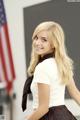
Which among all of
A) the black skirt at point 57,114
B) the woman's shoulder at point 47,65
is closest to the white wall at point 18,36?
the black skirt at point 57,114

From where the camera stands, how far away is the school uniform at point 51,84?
1561 millimetres

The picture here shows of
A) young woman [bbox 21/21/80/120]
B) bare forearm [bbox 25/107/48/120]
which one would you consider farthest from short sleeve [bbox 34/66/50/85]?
bare forearm [bbox 25/107/48/120]

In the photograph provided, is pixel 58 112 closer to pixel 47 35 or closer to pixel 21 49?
pixel 47 35

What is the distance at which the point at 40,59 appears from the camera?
1.66 m

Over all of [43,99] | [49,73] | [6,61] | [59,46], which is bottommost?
[6,61]

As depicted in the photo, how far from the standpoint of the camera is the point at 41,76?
5.10 ft

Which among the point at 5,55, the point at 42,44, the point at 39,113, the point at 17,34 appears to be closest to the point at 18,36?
the point at 17,34

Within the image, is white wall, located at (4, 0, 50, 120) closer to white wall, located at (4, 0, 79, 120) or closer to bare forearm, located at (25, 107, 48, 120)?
white wall, located at (4, 0, 79, 120)

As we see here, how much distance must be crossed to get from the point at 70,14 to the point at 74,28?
13cm

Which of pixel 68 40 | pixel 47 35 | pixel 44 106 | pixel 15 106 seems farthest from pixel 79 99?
pixel 15 106

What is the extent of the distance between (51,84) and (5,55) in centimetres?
161

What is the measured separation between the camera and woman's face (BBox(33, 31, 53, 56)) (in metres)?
1.60

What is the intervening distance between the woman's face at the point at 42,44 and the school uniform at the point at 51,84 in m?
0.03

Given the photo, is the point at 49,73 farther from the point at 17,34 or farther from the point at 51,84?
the point at 17,34
